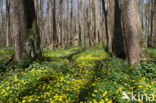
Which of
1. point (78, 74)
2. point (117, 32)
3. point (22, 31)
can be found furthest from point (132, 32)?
point (22, 31)

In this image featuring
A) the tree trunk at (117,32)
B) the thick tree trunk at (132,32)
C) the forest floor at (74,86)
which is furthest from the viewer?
the tree trunk at (117,32)

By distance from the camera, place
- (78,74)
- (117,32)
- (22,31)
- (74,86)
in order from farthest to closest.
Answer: (117,32) < (22,31) < (78,74) < (74,86)

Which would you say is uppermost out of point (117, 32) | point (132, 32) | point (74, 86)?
point (117, 32)

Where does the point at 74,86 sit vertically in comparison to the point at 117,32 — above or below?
below

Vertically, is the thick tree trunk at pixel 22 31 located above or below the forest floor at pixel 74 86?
above

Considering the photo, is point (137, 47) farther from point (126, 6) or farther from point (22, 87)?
point (22, 87)

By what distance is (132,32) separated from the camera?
16.8 feet

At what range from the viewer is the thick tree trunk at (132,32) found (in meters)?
5.03

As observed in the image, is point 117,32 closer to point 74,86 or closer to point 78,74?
point 78,74

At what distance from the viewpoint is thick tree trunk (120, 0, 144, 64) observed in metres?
5.03

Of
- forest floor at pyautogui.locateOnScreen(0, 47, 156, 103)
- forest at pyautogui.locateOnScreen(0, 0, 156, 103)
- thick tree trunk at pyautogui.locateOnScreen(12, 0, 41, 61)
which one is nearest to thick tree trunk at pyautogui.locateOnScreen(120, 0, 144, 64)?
forest at pyautogui.locateOnScreen(0, 0, 156, 103)

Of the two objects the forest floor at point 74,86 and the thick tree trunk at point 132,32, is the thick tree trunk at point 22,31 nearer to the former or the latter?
the forest floor at point 74,86

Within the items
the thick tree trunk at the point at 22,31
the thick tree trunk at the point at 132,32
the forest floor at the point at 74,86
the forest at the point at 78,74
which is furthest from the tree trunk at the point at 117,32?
the thick tree trunk at the point at 22,31

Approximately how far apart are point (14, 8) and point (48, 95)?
450cm
